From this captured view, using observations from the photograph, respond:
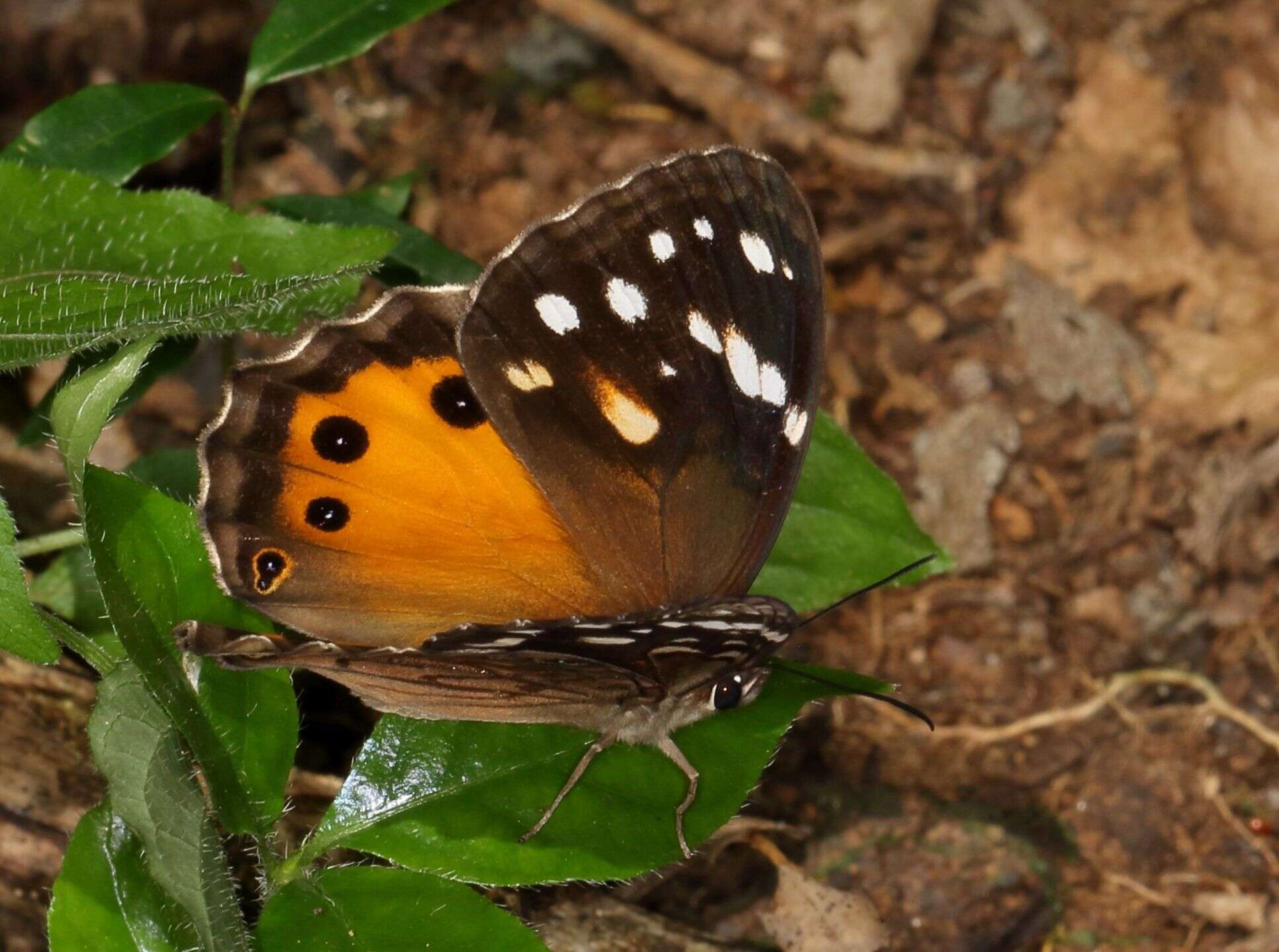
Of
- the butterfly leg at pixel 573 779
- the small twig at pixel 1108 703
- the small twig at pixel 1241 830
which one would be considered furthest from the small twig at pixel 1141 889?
the butterfly leg at pixel 573 779

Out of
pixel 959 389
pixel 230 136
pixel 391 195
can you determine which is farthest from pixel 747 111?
pixel 230 136

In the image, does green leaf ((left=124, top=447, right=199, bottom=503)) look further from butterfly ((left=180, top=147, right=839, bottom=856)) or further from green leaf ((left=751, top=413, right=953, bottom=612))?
green leaf ((left=751, top=413, right=953, bottom=612))

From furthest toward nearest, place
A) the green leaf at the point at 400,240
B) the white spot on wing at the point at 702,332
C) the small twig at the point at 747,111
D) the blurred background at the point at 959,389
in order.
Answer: the small twig at the point at 747,111 → the blurred background at the point at 959,389 → the green leaf at the point at 400,240 → the white spot on wing at the point at 702,332

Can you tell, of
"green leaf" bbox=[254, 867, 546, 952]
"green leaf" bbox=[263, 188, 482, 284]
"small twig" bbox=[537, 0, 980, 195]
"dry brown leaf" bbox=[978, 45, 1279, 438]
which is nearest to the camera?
"green leaf" bbox=[254, 867, 546, 952]

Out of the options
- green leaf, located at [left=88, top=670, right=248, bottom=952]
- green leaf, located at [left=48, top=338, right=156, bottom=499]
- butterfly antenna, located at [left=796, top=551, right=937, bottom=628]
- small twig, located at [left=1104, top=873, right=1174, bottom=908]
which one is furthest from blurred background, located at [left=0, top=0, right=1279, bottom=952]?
green leaf, located at [left=48, top=338, right=156, bottom=499]

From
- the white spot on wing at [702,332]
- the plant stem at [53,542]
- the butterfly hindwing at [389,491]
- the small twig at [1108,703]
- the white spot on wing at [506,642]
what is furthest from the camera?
the small twig at [1108,703]

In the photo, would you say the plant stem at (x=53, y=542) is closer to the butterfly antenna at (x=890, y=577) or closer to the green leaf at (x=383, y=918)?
the green leaf at (x=383, y=918)
